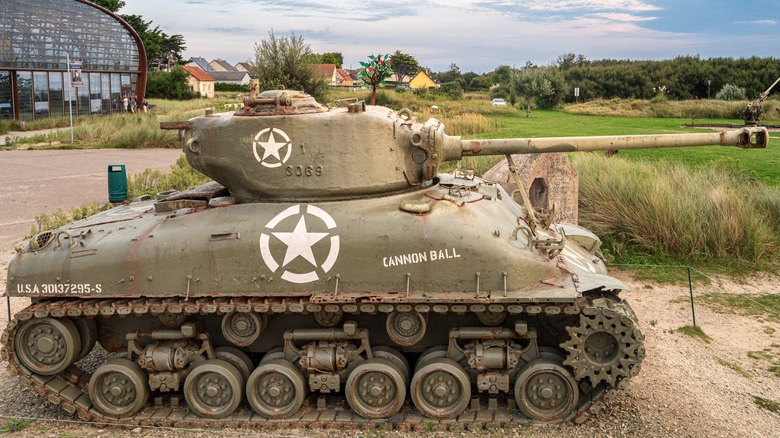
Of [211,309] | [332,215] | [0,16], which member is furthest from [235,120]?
[0,16]

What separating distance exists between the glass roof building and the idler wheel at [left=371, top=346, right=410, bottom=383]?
94.4ft

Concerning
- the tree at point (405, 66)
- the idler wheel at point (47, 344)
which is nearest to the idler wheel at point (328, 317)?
the idler wheel at point (47, 344)

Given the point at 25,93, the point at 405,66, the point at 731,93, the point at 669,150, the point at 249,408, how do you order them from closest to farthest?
the point at 249,408 → the point at 669,150 → the point at 25,93 → the point at 731,93 → the point at 405,66

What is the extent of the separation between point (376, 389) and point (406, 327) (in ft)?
2.64

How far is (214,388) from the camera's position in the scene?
25.7 ft

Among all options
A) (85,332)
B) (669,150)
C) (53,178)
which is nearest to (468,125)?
(669,150)

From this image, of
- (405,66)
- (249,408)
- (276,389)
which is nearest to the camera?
(276,389)

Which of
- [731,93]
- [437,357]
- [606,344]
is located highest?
[731,93]

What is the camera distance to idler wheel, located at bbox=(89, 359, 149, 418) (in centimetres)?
784

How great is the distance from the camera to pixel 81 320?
7.91 meters

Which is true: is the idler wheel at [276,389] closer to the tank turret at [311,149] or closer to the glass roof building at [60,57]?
the tank turret at [311,149]

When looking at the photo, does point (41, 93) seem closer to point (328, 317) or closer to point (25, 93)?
point (25, 93)

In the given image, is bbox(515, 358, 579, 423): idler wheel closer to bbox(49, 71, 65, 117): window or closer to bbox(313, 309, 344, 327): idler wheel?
bbox(313, 309, 344, 327): idler wheel

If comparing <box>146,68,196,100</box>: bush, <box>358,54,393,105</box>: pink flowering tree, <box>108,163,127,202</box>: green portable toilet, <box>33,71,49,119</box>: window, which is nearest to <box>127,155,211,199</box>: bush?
<box>108,163,127,202</box>: green portable toilet
